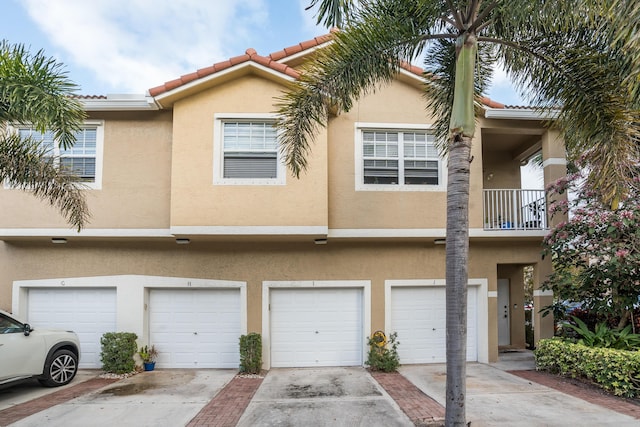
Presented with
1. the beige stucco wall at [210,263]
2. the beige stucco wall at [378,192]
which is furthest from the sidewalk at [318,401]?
the beige stucco wall at [378,192]

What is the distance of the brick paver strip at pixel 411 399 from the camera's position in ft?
20.4

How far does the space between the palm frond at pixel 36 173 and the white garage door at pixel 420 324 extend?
747 centimetres

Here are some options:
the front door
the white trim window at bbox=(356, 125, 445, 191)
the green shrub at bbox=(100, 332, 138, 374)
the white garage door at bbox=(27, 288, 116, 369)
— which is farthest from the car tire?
the front door

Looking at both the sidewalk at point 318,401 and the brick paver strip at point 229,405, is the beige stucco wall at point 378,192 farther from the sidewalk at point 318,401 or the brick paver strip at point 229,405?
the brick paver strip at point 229,405

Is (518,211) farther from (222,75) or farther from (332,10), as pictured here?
(222,75)

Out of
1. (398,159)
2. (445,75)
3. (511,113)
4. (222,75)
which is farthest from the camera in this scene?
→ (511,113)

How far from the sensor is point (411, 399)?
7.23m

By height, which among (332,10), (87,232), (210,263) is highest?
(332,10)

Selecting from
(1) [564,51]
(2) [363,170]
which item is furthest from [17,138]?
(1) [564,51]

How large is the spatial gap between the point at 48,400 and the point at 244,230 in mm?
4718

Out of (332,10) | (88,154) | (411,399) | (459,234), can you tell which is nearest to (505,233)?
(411,399)

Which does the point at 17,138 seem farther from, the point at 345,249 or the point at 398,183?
the point at 398,183

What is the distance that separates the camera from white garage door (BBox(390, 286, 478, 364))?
10242mm

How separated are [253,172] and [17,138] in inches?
174
